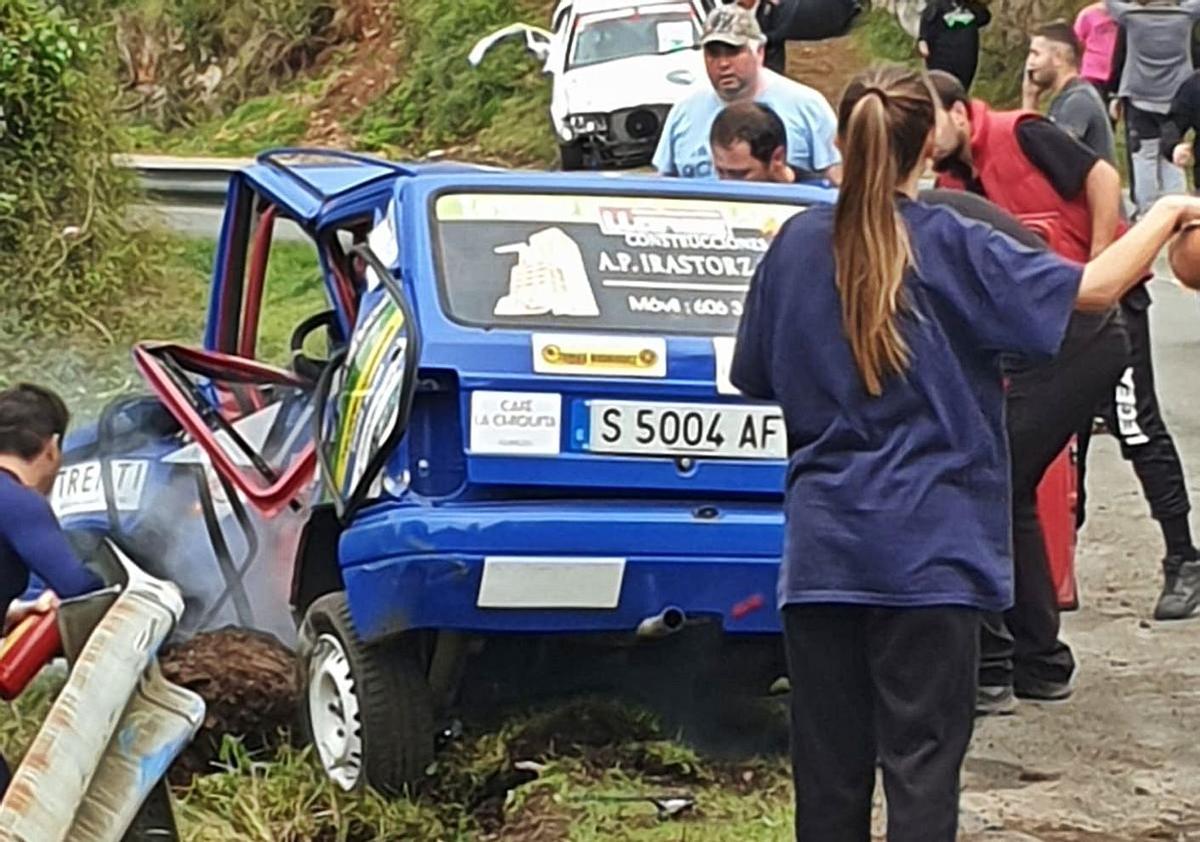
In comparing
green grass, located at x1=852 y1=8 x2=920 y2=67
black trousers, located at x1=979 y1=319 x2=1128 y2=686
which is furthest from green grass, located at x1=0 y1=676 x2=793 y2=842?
green grass, located at x1=852 y1=8 x2=920 y2=67

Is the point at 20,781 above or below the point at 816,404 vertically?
below

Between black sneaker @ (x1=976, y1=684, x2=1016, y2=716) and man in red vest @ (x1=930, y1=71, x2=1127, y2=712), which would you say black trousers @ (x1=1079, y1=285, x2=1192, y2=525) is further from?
black sneaker @ (x1=976, y1=684, x2=1016, y2=716)

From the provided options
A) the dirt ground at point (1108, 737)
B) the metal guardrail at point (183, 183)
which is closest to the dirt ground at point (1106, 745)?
the dirt ground at point (1108, 737)

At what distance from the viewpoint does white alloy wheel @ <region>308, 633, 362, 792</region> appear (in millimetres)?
5934

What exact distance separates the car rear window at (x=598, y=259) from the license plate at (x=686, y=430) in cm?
24

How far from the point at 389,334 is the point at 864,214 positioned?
1.81 meters

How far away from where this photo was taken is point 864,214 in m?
4.38

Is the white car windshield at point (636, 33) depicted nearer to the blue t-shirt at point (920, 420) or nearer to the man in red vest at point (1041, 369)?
the man in red vest at point (1041, 369)

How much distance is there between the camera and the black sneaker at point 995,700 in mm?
6590

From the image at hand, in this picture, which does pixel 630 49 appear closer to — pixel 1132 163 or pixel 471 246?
pixel 1132 163

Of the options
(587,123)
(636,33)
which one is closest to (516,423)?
(587,123)

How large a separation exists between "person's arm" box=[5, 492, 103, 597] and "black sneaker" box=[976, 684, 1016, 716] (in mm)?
2582

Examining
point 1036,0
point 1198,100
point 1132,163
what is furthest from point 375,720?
point 1036,0

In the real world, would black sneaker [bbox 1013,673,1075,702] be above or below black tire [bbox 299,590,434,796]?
below
